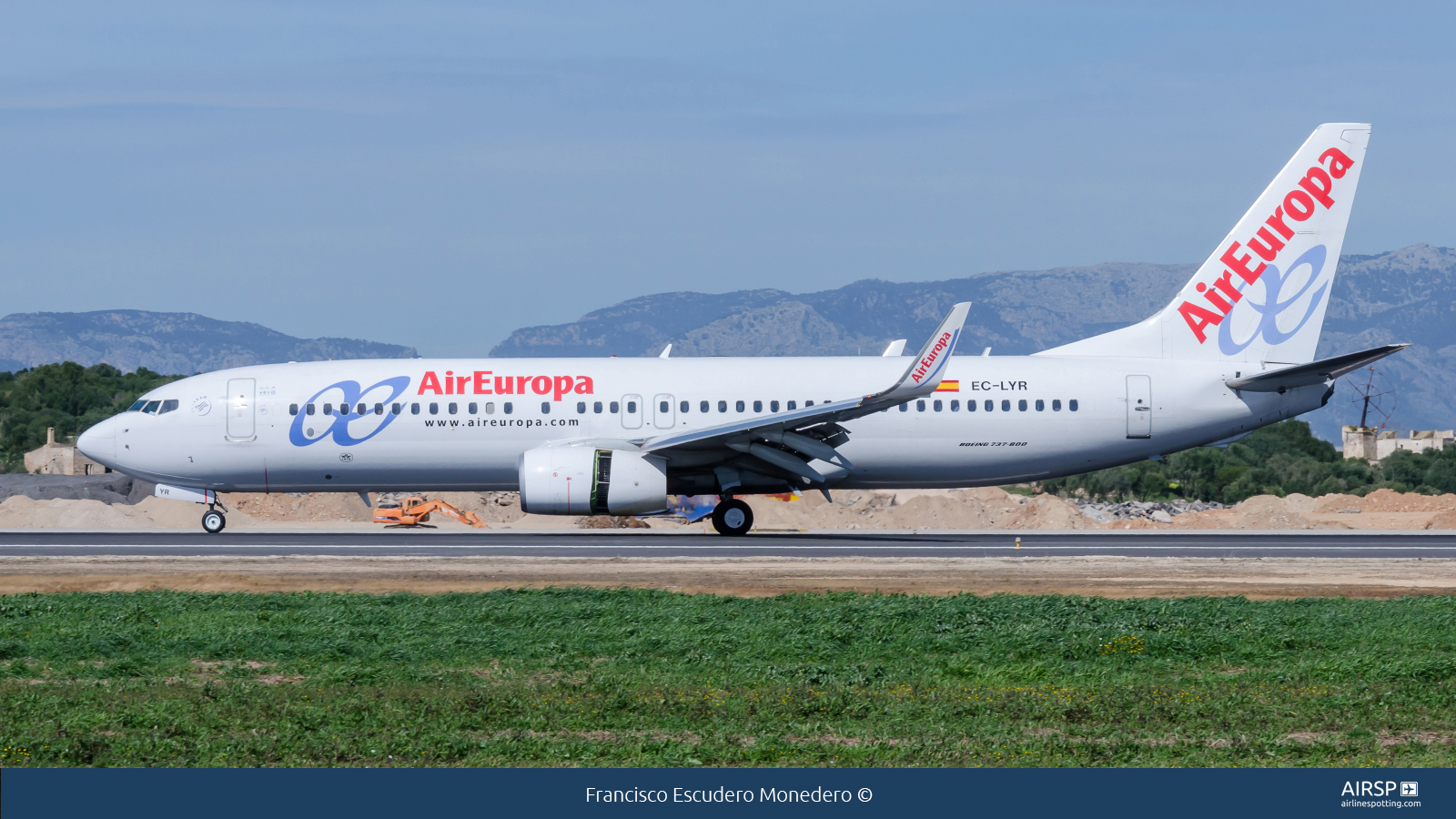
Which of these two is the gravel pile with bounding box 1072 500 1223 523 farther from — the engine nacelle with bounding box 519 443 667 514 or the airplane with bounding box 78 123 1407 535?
the engine nacelle with bounding box 519 443 667 514

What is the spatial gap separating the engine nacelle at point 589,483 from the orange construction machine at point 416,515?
32.3 ft

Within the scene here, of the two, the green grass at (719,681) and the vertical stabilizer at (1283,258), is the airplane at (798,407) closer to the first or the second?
the vertical stabilizer at (1283,258)

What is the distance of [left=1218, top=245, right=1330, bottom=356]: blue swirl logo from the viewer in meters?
30.5

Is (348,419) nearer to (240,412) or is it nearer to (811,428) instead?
(240,412)

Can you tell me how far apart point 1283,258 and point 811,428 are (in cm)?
1108

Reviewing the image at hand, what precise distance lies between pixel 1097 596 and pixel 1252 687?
626 centimetres

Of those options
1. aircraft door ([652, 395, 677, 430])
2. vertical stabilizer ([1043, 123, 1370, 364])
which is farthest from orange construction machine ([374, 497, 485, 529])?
vertical stabilizer ([1043, 123, 1370, 364])

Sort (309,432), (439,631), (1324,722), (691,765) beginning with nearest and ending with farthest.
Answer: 1. (691,765)
2. (1324,722)
3. (439,631)
4. (309,432)

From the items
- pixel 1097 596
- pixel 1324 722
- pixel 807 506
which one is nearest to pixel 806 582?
pixel 1097 596

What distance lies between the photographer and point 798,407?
29.4 m

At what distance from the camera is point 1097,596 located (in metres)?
18.0

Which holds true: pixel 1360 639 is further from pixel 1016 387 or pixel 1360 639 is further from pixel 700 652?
pixel 1016 387

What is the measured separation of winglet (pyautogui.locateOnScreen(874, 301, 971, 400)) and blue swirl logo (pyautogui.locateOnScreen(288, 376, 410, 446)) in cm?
1010

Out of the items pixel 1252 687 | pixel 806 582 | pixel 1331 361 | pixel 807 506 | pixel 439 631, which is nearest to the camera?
pixel 1252 687
